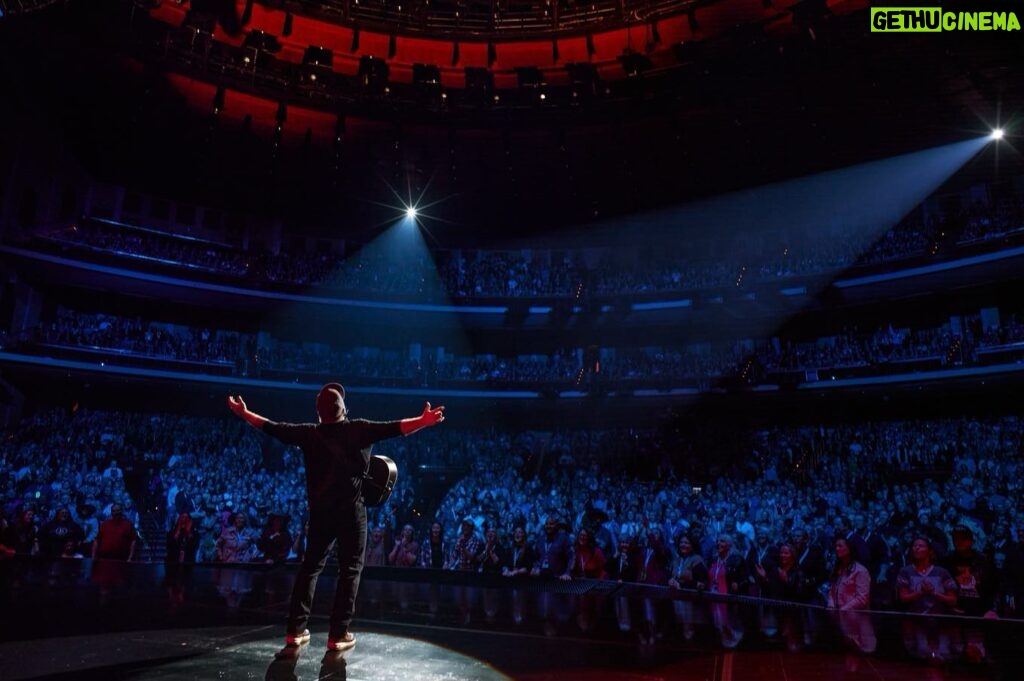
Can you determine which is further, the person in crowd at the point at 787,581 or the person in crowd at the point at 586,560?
the person in crowd at the point at 586,560

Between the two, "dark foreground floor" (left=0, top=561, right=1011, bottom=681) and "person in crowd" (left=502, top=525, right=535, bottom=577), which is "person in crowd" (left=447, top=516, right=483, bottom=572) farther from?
"dark foreground floor" (left=0, top=561, right=1011, bottom=681)

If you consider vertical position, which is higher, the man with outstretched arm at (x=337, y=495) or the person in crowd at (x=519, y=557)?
the man with outstretched arm at (x=337, y=495)

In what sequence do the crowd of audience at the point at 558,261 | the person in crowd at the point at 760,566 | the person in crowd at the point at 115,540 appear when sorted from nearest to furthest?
the person in crowd at the point at 760,566 → the person in crowd at the point at 115,540 → the crowd of audience at the point at 558,261

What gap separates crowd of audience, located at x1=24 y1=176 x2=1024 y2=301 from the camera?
17.5 meters

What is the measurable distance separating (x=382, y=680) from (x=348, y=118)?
1935cm

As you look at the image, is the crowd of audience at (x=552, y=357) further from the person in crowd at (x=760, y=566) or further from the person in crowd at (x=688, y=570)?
the person in crowd at (x=688, y=570)

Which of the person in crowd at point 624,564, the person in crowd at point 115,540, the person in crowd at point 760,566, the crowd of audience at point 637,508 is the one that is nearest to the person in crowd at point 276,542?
the crowd of audience at point 637,508

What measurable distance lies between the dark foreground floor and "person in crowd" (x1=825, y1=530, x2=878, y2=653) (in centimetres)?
33

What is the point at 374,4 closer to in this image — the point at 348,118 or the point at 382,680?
the point at 348,118

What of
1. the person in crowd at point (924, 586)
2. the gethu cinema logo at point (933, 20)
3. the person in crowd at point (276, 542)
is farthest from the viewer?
the gethu cinema logo at point (933, 20)

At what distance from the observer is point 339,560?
393cm

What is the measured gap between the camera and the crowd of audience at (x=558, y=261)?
17516mm

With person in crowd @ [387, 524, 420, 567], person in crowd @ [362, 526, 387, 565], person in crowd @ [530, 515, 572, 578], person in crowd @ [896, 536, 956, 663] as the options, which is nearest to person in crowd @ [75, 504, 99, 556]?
person in crowd @ [362, 526, 387, 565]

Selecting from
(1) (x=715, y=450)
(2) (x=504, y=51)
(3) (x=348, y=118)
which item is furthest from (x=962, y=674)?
(2) (x=504, y=51)
